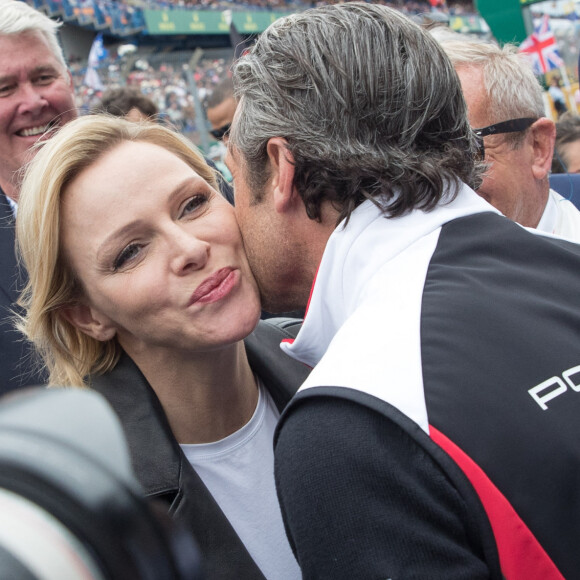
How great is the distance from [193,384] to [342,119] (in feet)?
2.94

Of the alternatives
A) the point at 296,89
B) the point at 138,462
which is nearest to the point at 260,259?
the point at 296,89

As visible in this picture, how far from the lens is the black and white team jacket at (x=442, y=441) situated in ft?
3.14

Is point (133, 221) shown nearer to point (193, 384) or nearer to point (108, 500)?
point (193, 384)

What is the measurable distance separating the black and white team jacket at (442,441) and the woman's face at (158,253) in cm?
62

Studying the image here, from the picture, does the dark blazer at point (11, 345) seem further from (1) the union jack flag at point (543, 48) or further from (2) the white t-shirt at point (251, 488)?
(1) the union jack flag at point (543, 48)

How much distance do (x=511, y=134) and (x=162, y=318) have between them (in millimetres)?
1619

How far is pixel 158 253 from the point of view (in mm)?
1725

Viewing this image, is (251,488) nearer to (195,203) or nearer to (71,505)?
(195,203)

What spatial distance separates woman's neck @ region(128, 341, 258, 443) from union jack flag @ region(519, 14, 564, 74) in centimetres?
687

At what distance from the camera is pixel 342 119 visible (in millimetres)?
1391

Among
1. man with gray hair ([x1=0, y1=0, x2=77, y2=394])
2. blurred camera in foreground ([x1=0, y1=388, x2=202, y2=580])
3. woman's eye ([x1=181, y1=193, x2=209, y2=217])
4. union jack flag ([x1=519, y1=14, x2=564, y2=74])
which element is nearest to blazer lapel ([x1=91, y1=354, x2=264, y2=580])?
woman's eye ([x1=181, y1=193, x2=209, y2=217])

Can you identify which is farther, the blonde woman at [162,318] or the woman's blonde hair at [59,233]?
the woman's blonde hair at [59,233]

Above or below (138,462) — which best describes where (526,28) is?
below

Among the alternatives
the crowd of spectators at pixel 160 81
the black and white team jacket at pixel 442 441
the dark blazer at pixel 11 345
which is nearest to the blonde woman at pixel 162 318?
the dark blazer at pixel 11 345
